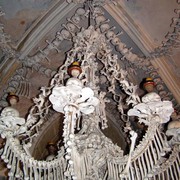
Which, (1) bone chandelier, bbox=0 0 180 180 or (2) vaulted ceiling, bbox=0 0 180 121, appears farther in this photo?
(2) vaulted ceiling, bbox=0 0 180 121

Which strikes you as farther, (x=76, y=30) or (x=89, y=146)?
(x=76, y=30)

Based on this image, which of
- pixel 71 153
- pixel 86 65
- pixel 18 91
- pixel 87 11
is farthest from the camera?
pixel 18 91

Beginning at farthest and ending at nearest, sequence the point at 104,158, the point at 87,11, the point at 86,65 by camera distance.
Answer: the point at 87,11
the point at 86,65
the point at 104,158

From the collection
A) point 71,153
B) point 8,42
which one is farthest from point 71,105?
point 8,42

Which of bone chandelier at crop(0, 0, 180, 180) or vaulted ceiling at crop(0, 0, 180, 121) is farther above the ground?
vaulted ceiling at crop(0, 0, 180, 121)

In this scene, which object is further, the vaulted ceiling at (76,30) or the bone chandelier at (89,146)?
the vaulted ceiling at (76,30)

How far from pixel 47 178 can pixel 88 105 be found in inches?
19.7

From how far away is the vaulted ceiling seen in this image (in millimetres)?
3674

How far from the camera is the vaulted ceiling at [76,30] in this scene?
3.67 metres

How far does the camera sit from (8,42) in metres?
3.73

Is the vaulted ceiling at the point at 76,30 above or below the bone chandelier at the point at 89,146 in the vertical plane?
above

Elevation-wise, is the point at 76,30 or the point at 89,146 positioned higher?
the point at 76,30

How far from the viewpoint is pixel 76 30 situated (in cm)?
379

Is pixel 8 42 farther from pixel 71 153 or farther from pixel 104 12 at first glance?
pixel 71 153
